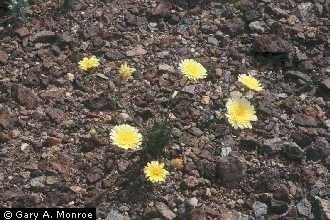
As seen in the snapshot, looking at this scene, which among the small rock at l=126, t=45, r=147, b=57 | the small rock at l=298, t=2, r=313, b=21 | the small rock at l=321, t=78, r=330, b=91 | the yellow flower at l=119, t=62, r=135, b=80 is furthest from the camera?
the small rock at l=298, t=2, r=313, b=21

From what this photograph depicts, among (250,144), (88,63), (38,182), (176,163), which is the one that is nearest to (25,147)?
(38,182)

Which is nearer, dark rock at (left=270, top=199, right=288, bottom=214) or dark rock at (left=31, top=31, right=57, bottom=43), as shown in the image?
dark rock at (left=270, top=199, right=288, bottom=214)

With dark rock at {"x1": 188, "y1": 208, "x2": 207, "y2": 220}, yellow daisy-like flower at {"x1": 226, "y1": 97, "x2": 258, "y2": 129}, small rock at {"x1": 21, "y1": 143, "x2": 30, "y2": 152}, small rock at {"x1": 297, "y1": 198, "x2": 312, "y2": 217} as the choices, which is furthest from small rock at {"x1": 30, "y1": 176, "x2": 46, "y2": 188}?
small rock at {"x1": 297, "y1": 198, "x2": 312, "y2": 217}

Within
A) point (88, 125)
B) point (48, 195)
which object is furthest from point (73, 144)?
point (48, 195)

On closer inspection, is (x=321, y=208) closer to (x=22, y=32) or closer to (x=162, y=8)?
(x=162, y=8)

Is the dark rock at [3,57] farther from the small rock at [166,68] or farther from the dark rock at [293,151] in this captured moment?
the dark rock at [293,151]

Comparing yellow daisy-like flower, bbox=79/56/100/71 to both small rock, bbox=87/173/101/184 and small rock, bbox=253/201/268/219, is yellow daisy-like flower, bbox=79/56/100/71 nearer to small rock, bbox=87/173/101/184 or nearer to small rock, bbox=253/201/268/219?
small rock, bbox=87/173/101/184

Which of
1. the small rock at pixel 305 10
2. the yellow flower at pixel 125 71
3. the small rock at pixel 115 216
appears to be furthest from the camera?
the small rock at pixel 305 10

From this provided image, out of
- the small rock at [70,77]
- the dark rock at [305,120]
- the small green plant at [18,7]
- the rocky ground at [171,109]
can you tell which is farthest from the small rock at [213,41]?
the small green plant at [18,7]
